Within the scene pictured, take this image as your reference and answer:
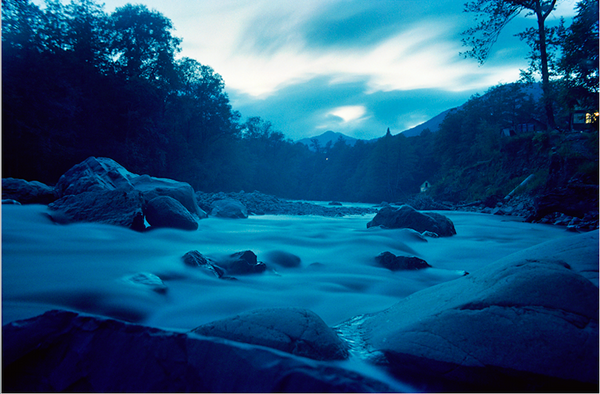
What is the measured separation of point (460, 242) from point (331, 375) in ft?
18.5

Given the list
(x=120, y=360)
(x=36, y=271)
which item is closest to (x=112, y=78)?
(x=36, y=271)

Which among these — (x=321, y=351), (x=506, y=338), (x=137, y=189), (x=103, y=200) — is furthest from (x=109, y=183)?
(x=506, y=338)

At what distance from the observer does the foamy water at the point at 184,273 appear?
2.31 metres

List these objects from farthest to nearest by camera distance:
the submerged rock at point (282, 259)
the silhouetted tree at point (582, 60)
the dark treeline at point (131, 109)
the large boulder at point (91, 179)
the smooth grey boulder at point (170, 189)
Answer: the dark treeline at point (131, 109) < the silhouetted tree at point (582, 60) < the smooth grey boulder at point (170, 189) < the large boulder at point (91, 179) < the submerged rock at point (282, 259)

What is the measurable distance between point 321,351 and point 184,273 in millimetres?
2201

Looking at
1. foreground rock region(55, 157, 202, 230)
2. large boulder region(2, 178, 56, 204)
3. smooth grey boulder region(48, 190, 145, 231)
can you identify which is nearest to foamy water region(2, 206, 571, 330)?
smooth grey boulder region(48, 190, 145, 231)

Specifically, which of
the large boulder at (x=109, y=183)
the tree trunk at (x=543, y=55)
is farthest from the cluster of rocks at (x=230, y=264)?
the tree trunk at (x=543, y=55)

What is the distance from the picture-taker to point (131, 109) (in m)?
23.1

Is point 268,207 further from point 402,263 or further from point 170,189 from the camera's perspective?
point 402,263

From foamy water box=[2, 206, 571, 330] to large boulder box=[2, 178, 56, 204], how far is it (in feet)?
5.66

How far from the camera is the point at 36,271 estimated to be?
8.75 feet

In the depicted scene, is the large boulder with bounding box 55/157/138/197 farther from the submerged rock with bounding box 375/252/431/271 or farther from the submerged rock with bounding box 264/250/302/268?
the submerged rock with bounding box 375/252/431/271

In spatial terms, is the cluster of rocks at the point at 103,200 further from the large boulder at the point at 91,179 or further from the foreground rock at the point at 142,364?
the foreground rock at the point at 142,364

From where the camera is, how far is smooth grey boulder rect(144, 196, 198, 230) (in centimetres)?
561
